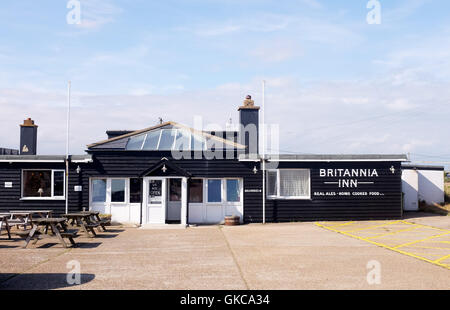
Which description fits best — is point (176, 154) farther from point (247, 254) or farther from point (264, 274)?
point (264, 274)

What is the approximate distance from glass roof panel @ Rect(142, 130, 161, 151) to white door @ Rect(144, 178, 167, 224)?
146 centimetres

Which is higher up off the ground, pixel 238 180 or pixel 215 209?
pixel 238 180

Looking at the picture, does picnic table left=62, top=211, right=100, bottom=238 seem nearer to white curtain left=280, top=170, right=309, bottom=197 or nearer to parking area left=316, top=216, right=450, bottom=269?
white curtain left=280, top=170, right=309, bottom=197

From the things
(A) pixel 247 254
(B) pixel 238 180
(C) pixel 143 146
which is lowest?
(A) pixel 247 254

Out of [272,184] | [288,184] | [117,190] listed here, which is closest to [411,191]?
[288,184]

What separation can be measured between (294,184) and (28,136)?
547 inches

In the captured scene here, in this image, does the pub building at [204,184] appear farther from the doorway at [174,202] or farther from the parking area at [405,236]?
the parking area at [405,236]

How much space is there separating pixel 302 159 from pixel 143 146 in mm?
6568

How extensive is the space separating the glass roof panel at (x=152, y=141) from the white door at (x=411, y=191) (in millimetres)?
12453

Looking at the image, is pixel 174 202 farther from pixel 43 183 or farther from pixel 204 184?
pixel 43 183

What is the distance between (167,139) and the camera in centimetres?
1827
